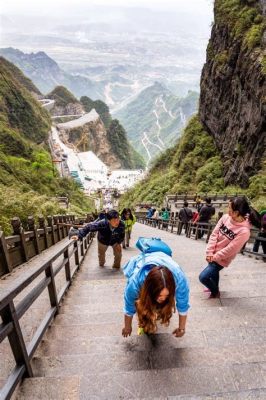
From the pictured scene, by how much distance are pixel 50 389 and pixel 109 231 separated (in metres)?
3.75

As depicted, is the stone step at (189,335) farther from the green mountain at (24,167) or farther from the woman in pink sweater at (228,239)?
the green mountain at (24,167)

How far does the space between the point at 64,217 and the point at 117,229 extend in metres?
8.00

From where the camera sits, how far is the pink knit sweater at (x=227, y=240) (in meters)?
4.33

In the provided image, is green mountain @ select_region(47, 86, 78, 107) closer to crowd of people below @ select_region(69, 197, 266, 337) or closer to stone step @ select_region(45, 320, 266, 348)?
crowd of people below @ select_region(69, 197, 266, 337)

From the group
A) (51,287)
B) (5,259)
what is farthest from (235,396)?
(5,259)

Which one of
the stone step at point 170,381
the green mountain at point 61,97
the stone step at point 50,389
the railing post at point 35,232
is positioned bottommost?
the railing post at point 35,232

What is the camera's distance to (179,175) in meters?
33.8

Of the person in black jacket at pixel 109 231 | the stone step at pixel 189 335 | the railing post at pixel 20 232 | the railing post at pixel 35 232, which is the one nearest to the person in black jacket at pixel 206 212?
the person in black jacket at pixel 109 231

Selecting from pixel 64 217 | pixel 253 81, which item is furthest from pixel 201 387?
pixel 253 81

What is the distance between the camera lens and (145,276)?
2791mm

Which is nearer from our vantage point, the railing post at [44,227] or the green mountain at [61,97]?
the railing post at [44,227]

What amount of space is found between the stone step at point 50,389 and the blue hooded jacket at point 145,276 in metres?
0.73

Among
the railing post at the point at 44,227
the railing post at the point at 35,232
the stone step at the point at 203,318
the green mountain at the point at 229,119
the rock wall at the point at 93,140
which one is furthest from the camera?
the rock wall at the point at 93,140

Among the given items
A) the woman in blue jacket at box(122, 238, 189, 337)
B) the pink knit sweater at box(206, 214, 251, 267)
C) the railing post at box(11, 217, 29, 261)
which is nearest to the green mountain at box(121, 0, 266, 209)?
the railing post at box(11, 217, 29, 261)
